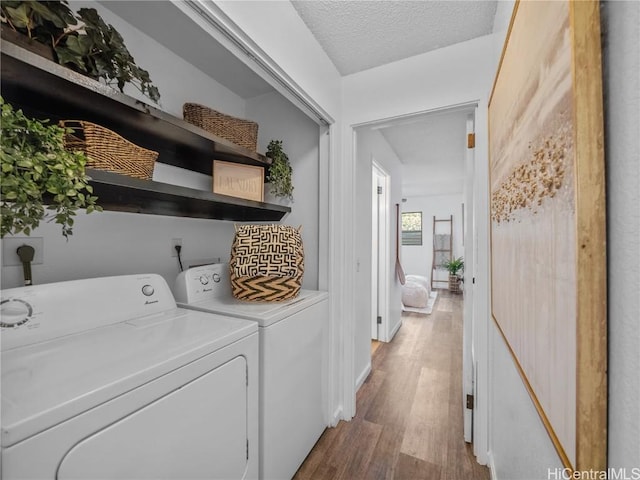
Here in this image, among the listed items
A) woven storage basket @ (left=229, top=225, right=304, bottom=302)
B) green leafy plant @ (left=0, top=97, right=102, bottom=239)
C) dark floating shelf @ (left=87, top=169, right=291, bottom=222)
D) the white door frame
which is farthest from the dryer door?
the white door frame

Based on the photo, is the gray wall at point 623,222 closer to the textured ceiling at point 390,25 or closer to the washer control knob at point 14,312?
the textured ceiling at point 390,25

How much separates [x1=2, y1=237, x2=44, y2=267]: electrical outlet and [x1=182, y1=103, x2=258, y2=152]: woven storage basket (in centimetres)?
86

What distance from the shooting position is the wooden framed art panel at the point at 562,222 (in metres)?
0.39

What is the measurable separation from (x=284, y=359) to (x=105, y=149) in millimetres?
1123

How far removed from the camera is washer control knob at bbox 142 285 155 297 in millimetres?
1208

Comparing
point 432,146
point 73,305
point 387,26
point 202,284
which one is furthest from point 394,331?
point 73,305

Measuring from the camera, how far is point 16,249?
1.05 m

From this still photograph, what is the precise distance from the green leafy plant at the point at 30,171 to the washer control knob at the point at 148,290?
49 cm

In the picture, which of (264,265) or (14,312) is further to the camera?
(264,265)

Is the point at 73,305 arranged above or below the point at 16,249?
below

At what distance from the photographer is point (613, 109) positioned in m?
0.39

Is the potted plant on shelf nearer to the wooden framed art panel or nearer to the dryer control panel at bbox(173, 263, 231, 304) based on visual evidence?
the dryer control panel at bbox(173, 263, 231, 304)

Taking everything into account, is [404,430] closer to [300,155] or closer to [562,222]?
[562,222]

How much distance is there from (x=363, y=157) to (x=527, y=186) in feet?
6.01
